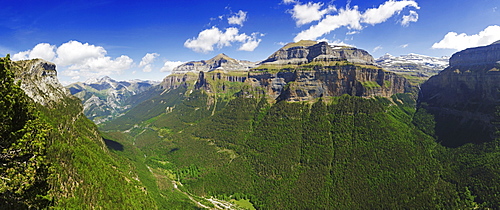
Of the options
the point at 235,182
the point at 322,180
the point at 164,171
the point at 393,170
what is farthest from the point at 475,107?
the point at 164,171

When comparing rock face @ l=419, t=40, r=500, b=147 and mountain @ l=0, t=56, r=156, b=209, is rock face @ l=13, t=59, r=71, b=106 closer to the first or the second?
mountain @ l=0, t=56, r=156, b=209

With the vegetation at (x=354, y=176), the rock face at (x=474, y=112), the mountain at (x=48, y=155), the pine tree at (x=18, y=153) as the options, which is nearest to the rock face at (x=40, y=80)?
the mountain at (x=48, y=155)

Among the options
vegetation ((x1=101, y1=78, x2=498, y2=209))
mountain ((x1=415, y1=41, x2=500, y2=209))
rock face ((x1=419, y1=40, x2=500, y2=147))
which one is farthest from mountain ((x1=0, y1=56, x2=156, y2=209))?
rock face ((x1=419, y1=40, x2=500, y2=147))

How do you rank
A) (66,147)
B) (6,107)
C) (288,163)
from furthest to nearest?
(288,163) → (66,147) → (6,107)

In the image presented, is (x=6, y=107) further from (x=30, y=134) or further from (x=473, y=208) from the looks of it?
(x=473, y=208)

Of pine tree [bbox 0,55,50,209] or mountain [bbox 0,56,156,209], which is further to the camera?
mountain [bbox 0,56,156,209]

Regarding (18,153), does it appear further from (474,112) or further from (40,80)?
(474,112)

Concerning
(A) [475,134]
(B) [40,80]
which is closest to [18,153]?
(B) [40,80]

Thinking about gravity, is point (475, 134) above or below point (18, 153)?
below
